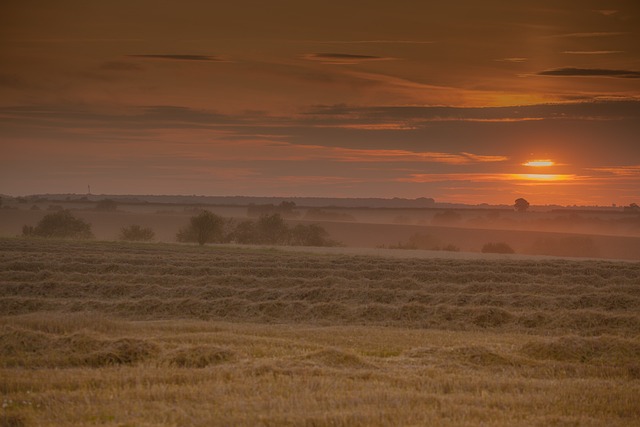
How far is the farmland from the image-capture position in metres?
11.0

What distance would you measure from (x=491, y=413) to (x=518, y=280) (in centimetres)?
2437

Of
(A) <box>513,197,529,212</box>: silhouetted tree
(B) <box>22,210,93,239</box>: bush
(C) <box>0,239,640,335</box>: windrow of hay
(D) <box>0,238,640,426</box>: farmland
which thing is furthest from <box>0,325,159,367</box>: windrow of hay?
(A) <box>513,197,529,212</box>: silhouetted tree

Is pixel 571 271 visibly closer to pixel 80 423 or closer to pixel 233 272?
pixel 233 272

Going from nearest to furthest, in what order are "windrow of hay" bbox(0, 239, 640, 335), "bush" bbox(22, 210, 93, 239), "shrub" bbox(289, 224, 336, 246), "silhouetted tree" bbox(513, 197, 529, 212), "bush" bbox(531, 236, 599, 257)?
"windrow of hay" bbox(0, 239, 640, 335) < "bush" bbox(22, 210, 93, 239) < "shrub" bbox(289, 224, 336, 246) < "bush" bbox(531, 236, 599, 257) < "silhouetted tree" bbox(513, 197, 529, 212)

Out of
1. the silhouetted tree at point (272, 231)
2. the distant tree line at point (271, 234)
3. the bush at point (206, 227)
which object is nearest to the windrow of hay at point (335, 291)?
the bush at point (206, 227)

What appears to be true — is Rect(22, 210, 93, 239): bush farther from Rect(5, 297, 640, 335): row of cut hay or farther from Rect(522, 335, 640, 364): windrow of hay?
Rect(522, 335, 640, 364): windrow of hay

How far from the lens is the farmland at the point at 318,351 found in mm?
11016

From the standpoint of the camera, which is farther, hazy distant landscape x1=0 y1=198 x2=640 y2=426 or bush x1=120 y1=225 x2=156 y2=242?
bush x1=120 y1=225 x2=156 y2=242

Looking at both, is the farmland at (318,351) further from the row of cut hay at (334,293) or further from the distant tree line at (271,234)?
the distant tree line at (271,234)

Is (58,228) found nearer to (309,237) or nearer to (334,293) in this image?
(309,237)

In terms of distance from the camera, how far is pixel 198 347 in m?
15.5

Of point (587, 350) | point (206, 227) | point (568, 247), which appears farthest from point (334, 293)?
point (568, 247)

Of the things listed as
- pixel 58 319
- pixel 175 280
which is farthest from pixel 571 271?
pixel 58 319

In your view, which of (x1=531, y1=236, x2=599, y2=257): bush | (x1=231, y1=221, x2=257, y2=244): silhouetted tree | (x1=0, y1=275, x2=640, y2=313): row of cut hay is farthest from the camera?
(x1=531, y1=236, x2=599, y2=257): bush
